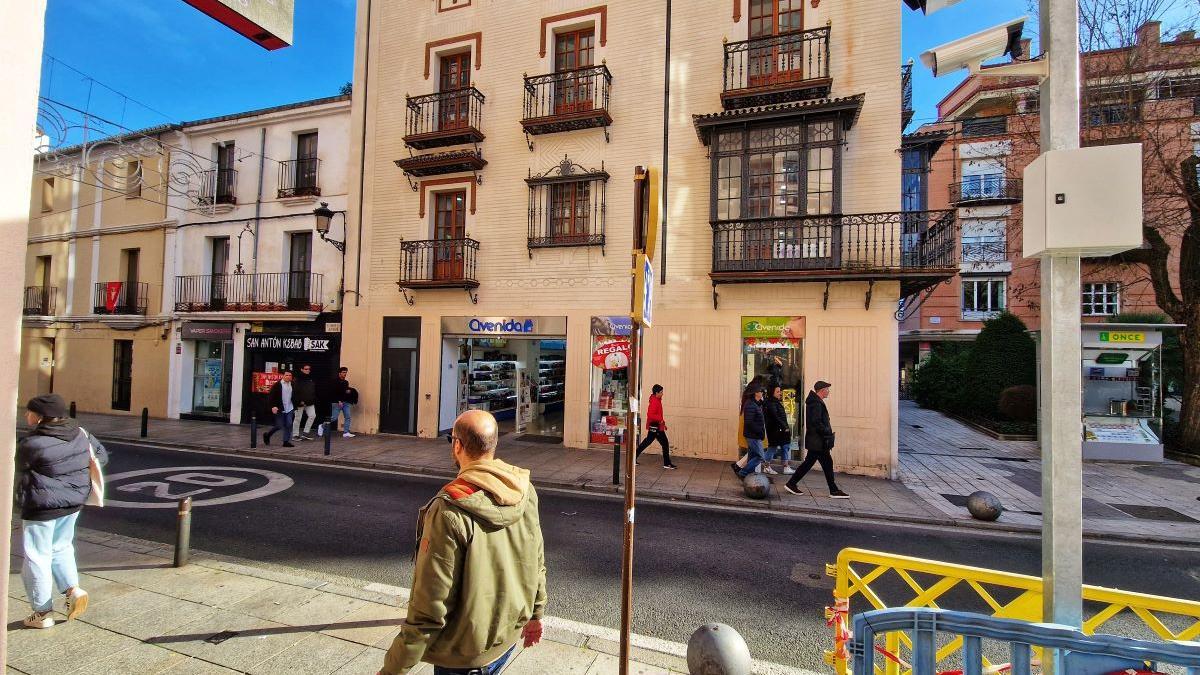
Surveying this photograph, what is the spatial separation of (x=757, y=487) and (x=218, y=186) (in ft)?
60.9

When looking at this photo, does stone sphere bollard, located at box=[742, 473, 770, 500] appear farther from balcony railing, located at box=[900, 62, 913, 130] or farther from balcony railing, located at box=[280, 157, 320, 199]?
balcony railing, located at box=[280, 157, 320, 199]

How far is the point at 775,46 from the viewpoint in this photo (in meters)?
11.0

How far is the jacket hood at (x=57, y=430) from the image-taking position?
157 inches

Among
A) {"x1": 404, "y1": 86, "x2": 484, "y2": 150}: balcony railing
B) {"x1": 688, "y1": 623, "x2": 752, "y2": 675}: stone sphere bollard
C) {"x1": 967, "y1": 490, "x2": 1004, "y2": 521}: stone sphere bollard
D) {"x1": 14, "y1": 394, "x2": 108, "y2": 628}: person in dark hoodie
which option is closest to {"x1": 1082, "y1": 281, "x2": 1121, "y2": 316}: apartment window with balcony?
{"x1": 967, "y1": 490, "x2": 1004, "y2": 521}: stone sphere bollard

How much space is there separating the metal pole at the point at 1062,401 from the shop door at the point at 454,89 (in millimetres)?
13051

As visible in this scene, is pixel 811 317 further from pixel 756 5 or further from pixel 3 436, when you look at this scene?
pixel 3 436

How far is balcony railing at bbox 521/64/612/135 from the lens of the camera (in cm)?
1216

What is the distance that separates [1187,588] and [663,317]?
28.2 ft

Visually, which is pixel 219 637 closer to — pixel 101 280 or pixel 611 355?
pixel 611 355

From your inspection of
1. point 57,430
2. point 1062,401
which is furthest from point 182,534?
point 1062,401

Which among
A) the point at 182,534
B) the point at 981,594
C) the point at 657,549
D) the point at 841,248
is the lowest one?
the point at 657,549

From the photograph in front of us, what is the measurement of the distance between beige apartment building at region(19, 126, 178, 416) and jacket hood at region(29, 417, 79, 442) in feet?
52.7

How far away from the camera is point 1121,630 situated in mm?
4242

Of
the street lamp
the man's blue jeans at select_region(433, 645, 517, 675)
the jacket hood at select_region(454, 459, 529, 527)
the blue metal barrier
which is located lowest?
the man's blue jeans at select_region(433, 645, 517, 675)
